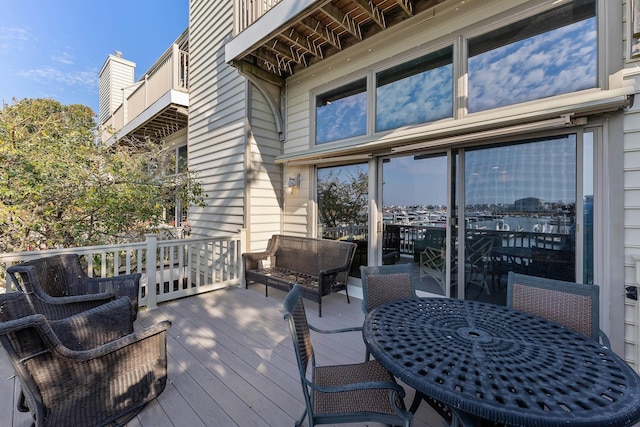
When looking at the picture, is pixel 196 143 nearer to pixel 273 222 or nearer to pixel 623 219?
pixel 273 222

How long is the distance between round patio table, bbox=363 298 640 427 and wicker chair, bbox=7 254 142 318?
8.56 feet

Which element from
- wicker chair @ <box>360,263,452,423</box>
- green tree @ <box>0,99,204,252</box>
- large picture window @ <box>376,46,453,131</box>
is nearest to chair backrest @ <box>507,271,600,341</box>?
wicker chair @ <box>360,263,452,423</box>

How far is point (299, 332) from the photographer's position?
1.47 metres

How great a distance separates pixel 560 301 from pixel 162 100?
7722mm

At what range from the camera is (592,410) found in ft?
3.25

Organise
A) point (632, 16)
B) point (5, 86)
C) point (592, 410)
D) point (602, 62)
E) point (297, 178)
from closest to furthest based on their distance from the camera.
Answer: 1. point (592, 410)
2. point (632, 16)
3. point (602, 62)
4. point (297, 178)
5. point (5, 86)

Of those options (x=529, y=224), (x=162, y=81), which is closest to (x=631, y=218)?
(x=529, y=224)

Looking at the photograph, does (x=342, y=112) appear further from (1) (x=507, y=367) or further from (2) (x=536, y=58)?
(1) (x=507, y=367)

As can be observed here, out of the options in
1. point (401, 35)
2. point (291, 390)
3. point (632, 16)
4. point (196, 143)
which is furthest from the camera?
point (196, 143)

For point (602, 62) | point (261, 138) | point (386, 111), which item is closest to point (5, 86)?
point (261, 138)

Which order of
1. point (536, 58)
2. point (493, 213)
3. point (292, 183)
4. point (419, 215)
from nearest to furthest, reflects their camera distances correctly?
point (536, 58), point (493, 213), point (419, 215), point (292, 183)

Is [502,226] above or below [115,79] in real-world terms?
below

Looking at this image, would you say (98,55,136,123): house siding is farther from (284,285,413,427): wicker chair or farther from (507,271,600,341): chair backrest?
(507,271,600,341): chair backrest

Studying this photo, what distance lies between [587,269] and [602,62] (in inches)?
72.4
